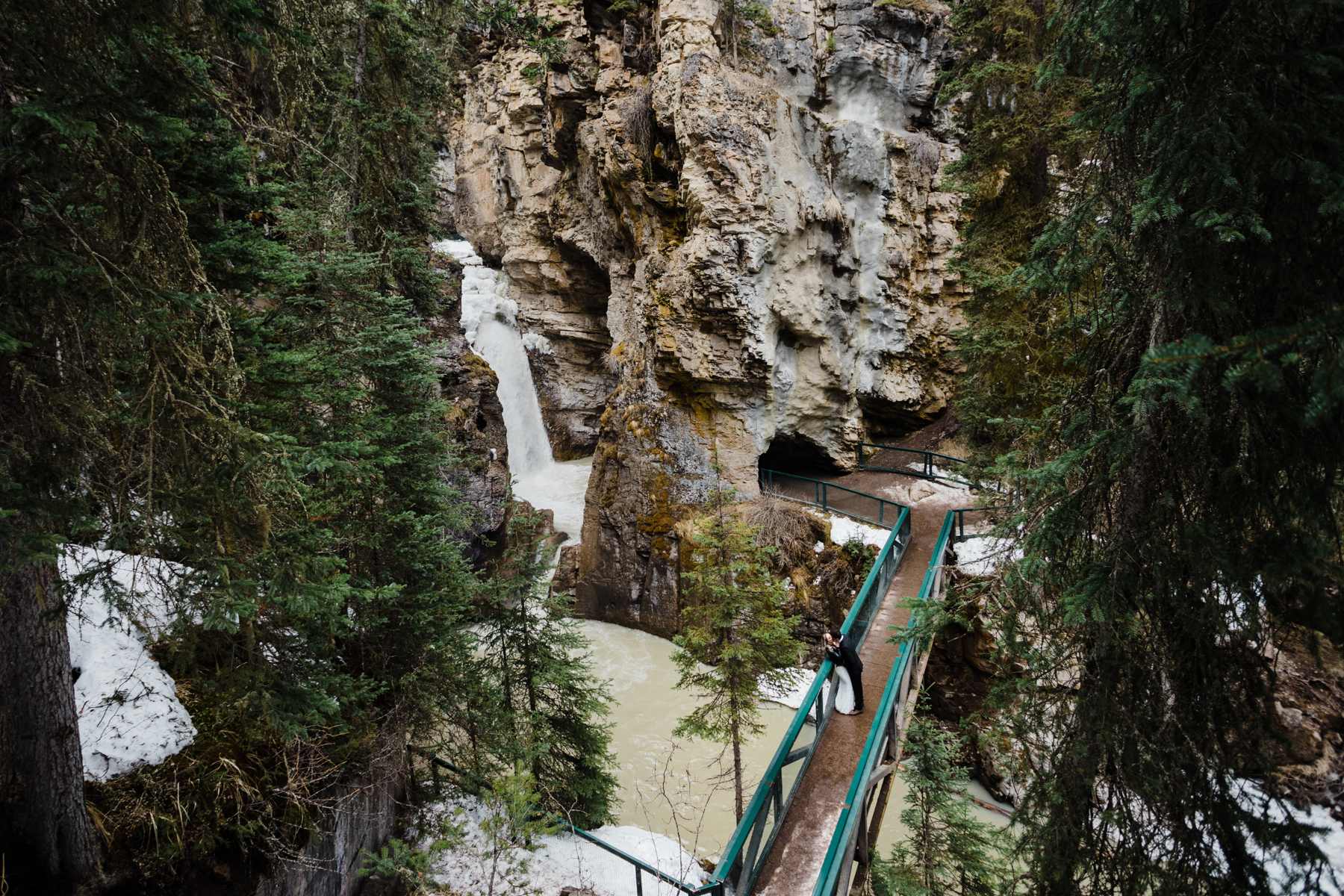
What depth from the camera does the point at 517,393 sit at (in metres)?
24.8

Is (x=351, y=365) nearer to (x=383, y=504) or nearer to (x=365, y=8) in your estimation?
(x=383, y=504)

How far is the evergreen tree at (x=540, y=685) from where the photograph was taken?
326 inches

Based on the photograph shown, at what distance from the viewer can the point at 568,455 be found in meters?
25.7

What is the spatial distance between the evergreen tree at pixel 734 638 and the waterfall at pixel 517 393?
1419 cm

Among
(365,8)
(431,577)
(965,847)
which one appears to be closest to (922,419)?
(965,847)

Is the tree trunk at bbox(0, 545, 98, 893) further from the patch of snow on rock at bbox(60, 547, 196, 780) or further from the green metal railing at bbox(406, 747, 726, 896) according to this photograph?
the green metal railing at bbox(406, 747, 726, 896)

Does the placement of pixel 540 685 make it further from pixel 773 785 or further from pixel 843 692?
pixel 843 692

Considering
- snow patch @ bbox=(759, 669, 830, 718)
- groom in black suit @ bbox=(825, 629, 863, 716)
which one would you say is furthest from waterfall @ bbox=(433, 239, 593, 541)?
groom in black suit @ bbox=(825, 629, 863, 716)

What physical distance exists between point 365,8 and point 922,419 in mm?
16187

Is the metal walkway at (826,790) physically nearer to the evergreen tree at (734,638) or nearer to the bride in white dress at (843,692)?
the bride in white dress at (843,692)

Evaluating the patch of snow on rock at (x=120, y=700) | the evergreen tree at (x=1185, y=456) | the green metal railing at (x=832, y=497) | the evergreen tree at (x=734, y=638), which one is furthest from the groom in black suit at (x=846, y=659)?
the patch of snow on rock at (x=120, y=700)

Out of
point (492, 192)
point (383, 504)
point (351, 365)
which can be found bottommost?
point (383, 504)

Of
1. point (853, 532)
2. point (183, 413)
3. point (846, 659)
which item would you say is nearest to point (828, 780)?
point (846, 659)

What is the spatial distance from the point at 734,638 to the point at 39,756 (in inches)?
276
